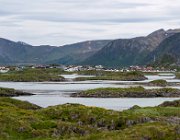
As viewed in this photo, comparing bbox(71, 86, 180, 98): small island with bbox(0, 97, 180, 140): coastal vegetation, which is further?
bbox(71, 86, 180, 98): small island

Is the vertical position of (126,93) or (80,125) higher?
(80,125)

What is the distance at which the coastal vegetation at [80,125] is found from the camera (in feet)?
152

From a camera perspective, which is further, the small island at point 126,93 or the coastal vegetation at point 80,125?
the small island at point 126,93

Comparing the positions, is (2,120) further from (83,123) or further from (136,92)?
(136,92)

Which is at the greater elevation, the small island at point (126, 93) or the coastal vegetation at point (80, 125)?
the coastal vegetation at point (80, 125)

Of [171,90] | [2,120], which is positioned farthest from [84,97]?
[2,120]

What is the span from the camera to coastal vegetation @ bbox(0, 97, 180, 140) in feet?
152

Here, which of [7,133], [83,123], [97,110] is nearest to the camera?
[7,133]

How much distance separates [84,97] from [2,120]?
99569mm

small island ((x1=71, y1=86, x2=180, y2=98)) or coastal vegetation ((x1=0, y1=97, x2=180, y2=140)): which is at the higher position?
coastal vegetation ((x1=0, y1=97, x2=180, y2=140))

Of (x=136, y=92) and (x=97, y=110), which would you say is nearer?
(x=97, y=110)

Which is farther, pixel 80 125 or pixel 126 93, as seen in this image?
pixel 126 93

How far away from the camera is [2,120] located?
53.7 metres

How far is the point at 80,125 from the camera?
55.8 metres
